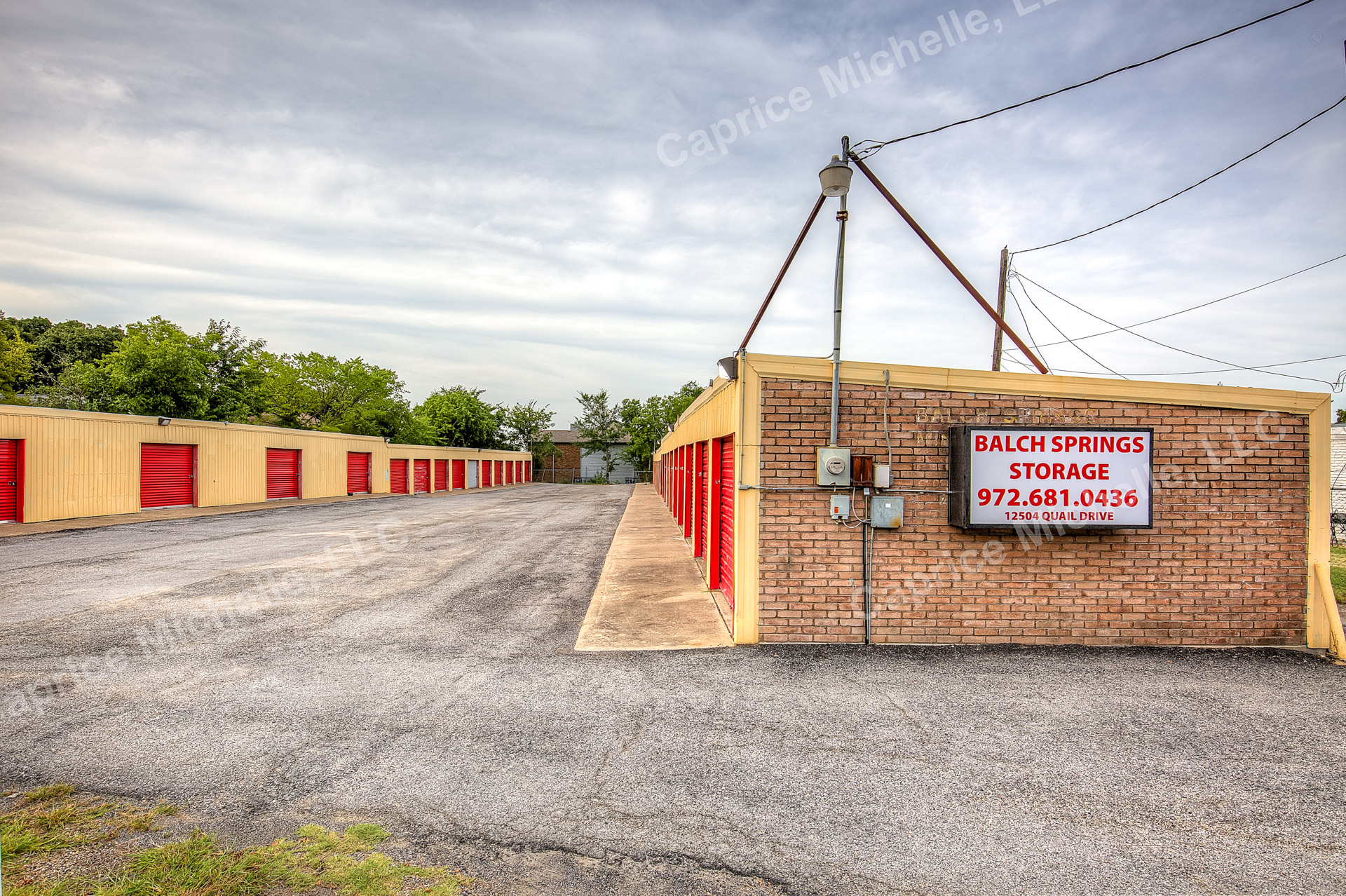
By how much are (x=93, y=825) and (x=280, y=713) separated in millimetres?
1351

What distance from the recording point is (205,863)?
8.79ft

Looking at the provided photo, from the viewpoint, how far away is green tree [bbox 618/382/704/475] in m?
60.1

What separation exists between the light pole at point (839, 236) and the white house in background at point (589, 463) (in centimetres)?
5731

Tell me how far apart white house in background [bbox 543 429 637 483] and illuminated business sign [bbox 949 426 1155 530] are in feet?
189

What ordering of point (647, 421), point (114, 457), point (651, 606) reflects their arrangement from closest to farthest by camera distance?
point (651, 606) < point (114, 457) < point (647, 421)

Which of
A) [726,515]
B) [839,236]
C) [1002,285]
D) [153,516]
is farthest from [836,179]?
[153,516]

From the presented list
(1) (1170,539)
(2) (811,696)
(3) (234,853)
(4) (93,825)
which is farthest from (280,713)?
(1) (1170,539)

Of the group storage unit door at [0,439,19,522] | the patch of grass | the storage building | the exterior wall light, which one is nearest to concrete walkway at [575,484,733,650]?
the storage building

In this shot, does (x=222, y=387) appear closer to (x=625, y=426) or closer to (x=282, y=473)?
(x=282, y=473)

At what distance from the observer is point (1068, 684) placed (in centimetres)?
498

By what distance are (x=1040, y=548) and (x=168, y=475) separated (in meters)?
23.8

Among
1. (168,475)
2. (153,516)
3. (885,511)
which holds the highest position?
(885,511)

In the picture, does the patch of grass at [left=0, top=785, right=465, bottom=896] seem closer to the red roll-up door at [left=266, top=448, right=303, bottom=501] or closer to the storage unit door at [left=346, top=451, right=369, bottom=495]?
the red roll-up door at [left=266, top=448, right=303, bottom=501]

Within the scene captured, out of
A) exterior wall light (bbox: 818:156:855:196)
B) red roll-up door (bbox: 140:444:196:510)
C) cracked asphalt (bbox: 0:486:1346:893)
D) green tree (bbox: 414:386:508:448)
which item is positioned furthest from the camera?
green tree (bbox: 414:386:508:448)
